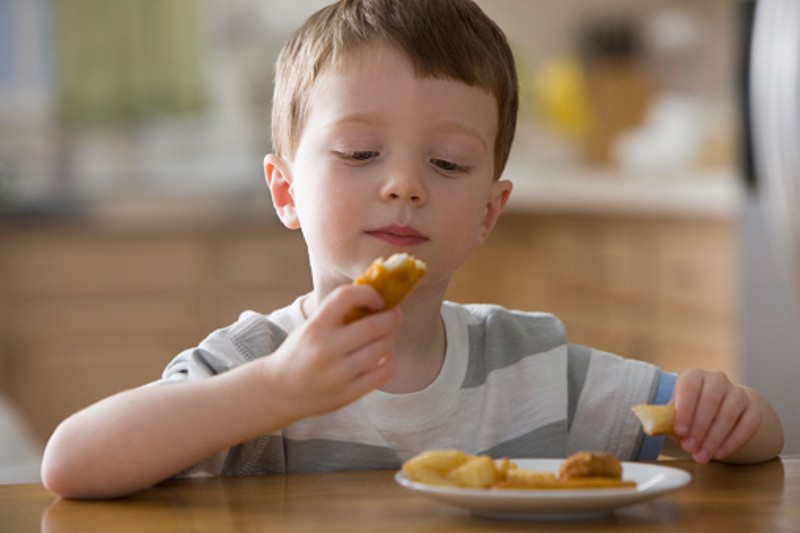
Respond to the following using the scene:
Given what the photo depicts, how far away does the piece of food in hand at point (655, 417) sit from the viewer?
40.8 inches

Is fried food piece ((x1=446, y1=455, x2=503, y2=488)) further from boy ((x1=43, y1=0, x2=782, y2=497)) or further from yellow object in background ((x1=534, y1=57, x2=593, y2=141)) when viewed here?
yellow object in background ((x1=534, y1=57, x2=593, y2=141))

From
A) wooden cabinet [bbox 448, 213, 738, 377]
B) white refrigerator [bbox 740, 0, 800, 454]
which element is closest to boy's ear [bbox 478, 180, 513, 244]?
white refrigerator [bbox 740, 0, 800, 454]

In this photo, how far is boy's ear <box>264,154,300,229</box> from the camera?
4.24 ft

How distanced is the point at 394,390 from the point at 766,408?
324 mm

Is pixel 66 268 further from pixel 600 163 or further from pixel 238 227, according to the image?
pixel 600 163

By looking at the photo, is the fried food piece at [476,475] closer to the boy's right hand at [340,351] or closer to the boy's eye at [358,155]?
the boy's right hand at [340,351]

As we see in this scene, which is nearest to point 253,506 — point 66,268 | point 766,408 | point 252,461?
point 252,461

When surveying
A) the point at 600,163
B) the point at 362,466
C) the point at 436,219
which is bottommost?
the point at 362,466

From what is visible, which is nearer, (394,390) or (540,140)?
(394,390)

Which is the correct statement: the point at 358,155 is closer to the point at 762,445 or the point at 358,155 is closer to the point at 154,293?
the point at 762,445

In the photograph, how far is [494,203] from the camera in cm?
136

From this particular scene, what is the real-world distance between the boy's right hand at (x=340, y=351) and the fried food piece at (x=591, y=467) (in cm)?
13

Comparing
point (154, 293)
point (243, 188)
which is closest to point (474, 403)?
point (154, 293)

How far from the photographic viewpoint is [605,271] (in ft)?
15.2
